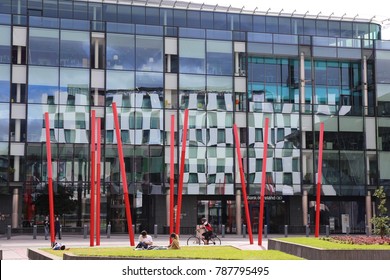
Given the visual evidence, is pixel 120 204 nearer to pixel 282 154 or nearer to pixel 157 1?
pixel 282 154

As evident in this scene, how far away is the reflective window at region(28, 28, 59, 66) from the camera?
5172cm

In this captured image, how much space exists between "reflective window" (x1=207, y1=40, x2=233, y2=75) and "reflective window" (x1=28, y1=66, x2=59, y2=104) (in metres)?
12.1

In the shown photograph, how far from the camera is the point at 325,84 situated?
58312mm

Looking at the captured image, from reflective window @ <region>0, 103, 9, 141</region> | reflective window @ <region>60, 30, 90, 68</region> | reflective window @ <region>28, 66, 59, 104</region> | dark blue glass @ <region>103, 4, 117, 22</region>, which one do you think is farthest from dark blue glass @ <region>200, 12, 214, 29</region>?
reflective window @ <region>0, 103, 9, 141</region>

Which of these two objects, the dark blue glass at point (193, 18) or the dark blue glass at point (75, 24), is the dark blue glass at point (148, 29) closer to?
the dark blue glass at point (75, 24)

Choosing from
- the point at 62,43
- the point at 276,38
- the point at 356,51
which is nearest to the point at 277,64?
the point at 276,38

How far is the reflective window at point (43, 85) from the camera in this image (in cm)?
5141

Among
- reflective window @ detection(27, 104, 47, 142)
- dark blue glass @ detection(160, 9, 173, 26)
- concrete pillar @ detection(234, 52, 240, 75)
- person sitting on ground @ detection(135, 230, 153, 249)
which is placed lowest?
person sitting on ground @ detection(135, 230, 153, 249)

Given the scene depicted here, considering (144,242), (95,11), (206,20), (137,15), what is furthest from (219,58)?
(144,242)

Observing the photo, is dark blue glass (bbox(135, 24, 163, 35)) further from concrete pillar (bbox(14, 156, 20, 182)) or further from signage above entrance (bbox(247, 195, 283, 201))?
signage above entrance (bbox(247, 195, 283, 201))

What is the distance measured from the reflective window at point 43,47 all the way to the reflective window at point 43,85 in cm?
63

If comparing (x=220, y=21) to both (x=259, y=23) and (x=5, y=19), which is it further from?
(x=5, y=19)

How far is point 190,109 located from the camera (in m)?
54.4

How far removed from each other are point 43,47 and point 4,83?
394 centimetres
